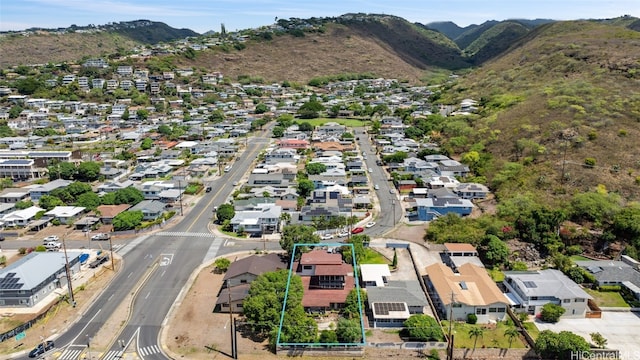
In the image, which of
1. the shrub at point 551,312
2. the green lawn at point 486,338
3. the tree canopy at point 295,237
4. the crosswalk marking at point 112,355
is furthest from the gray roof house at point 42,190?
the shrub at point 551,312

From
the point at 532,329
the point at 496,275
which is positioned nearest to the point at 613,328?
the point at 532,329

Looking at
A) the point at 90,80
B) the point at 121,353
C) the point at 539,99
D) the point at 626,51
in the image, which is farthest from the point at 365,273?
the point at 90,80

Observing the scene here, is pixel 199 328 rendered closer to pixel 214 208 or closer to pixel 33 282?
pixel 33 282

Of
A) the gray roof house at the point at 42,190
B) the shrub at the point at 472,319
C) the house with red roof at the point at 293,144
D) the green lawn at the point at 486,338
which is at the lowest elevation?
the green lawn at the point at 486,338

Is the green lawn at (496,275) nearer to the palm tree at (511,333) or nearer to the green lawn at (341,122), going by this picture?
the palm tree at (511,333)

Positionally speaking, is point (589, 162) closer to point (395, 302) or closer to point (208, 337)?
point (395, 302)

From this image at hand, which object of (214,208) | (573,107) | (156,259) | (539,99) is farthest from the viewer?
(539,99)

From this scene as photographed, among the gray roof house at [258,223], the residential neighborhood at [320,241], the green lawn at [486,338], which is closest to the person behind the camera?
the green lawn at [486,338]
